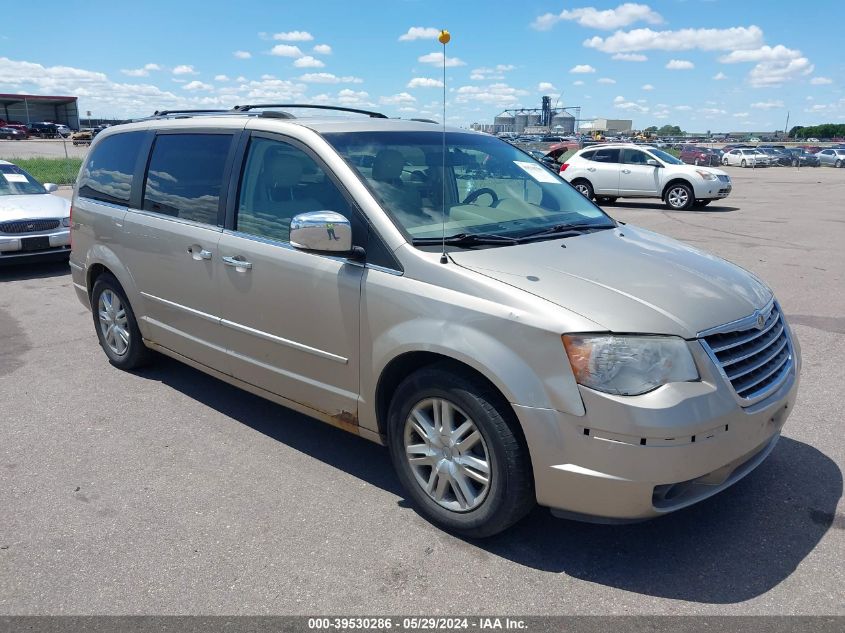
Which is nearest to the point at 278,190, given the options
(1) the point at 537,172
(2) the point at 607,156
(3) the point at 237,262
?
(3) the point at 237,262

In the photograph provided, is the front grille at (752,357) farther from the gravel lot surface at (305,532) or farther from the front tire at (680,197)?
the front tire at (680,197)

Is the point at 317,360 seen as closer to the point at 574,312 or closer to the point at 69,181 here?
the point at 574,312

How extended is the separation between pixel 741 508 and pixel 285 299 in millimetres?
2551

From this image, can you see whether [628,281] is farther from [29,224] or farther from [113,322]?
[29,224]

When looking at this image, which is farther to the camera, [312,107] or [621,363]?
[312,107]

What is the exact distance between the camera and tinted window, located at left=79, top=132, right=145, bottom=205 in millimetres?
5102

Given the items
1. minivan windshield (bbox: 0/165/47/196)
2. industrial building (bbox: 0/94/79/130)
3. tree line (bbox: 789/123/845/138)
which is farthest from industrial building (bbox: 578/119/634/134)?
minivan windshield (bbox: 0/165/47/196)

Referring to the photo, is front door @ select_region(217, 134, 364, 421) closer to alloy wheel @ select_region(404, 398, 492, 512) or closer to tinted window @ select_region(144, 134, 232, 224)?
tinted window @ select_region(144, 134, 232, 224)

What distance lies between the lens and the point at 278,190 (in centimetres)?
392

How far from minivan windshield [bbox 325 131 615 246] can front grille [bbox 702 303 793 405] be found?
1.09 m

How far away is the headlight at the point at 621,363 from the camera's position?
106 inches

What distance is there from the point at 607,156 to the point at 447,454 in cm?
1718

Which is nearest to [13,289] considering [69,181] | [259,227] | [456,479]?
[259,227]

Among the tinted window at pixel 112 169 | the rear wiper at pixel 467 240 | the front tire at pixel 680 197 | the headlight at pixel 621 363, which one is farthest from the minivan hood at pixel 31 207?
the front tire at pixel 680 197
